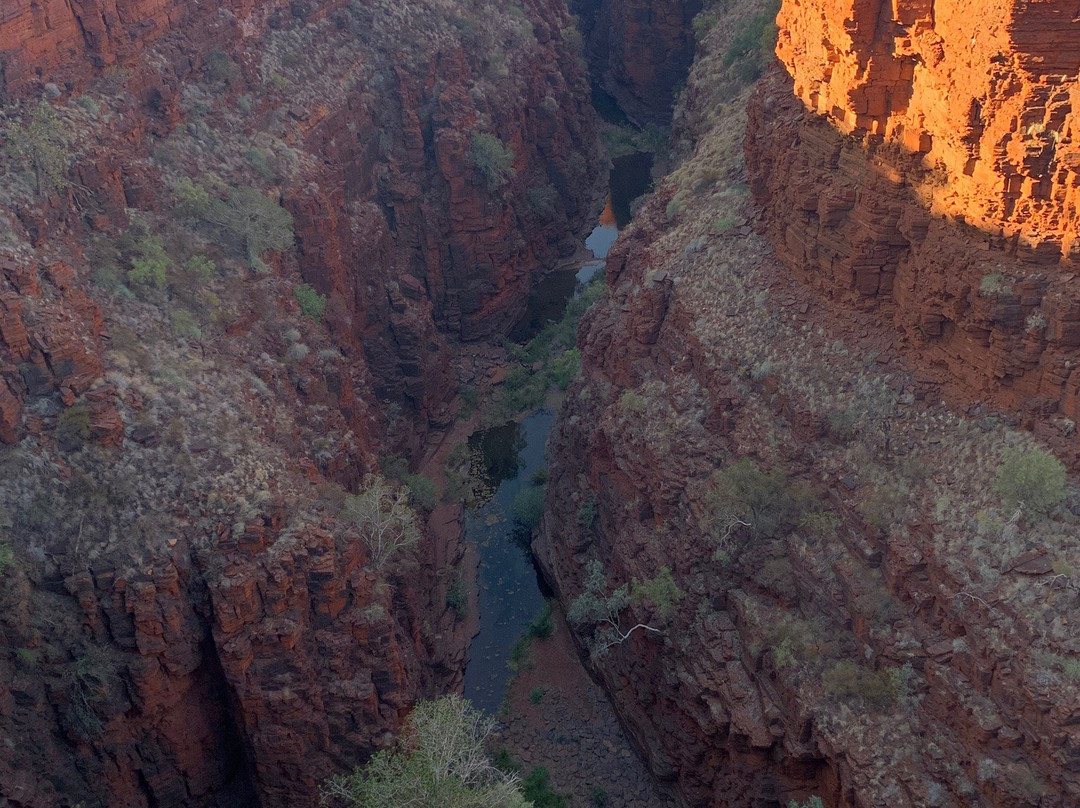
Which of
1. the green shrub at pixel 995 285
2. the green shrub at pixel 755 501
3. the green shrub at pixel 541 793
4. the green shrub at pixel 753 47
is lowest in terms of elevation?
the green shrub at pixel 541 793

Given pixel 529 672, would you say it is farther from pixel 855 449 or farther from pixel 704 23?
pixel 704 23

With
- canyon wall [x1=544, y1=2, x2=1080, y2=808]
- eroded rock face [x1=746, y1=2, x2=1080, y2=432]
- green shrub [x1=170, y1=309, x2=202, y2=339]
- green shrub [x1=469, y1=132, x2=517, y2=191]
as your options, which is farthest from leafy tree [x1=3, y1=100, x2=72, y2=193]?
green shrub [x1=469, y1=132, x2=517, y2=191]

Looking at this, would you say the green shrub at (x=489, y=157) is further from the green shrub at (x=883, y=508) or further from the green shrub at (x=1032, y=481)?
the green shrub at (x=1032, y=481)

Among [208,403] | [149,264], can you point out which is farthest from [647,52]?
[208,403]

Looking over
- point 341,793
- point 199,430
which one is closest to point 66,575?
point 199,430

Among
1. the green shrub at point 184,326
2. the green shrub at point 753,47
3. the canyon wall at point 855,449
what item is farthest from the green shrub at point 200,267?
the green shrub at point 753,47

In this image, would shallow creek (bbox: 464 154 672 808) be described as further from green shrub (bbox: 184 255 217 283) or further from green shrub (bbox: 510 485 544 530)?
green shrub (bbox: 184 255 217 283)

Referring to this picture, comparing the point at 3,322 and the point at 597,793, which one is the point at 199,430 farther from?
the point at 597,793
